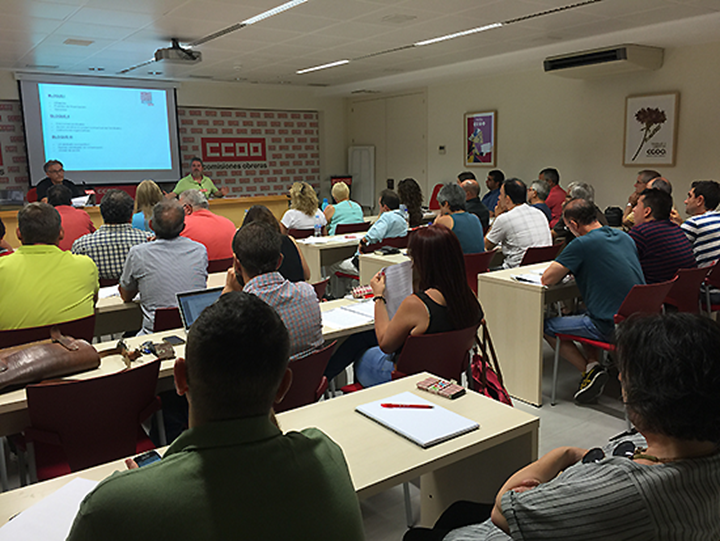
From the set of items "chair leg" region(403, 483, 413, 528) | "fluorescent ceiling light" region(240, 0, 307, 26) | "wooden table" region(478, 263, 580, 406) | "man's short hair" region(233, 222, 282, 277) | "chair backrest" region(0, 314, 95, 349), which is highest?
"fluorescent ceiling light" region(240, 0, 307, 26)

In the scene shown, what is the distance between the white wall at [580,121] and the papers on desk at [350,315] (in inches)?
223

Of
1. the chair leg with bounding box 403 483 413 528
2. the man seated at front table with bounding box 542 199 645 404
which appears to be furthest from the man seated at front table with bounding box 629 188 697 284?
the chair leg with bounding box 403 483 413 528

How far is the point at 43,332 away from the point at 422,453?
6.20ft

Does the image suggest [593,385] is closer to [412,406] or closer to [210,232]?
[412,406]

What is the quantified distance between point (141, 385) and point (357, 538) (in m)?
1.29

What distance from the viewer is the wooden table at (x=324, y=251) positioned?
5.53m

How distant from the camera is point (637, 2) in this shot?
5.33 m

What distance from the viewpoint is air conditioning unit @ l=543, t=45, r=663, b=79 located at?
662cm

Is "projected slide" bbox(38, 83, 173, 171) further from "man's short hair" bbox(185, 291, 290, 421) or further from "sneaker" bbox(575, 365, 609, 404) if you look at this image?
"man's short hair" bbox(185, 291, 290, 421)

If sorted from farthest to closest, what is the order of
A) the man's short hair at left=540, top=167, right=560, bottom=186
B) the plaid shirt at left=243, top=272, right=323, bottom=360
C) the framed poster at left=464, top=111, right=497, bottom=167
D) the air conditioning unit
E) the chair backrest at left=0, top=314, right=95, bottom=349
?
the framed poster at left=464, top=111, right=497, bottom=167 → the man's short hair at left=540, top=167, right=560, bottom=186 → the air conditioning unit → the chair backrest at left=0, top=314, right=95, bottom=349 → the plaid shirt at left=243, top=272, right=323, bottom=360

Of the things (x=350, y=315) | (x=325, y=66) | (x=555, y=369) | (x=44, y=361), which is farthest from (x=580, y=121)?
(x=44, y=361)

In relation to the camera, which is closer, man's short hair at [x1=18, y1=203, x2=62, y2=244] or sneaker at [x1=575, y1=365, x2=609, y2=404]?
man's short hair at [x1=18, y1=203, x2=62, y2=244]

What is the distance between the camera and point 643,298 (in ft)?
10.6

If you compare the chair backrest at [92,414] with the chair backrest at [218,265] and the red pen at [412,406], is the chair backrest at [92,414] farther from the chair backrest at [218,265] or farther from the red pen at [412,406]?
the chair backrest at [218,265]
